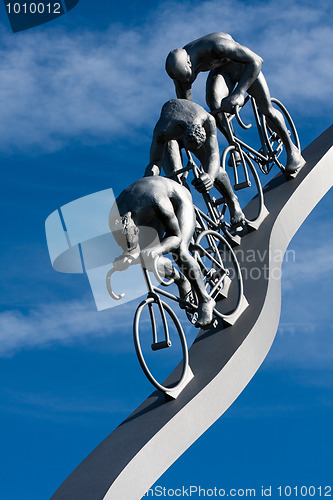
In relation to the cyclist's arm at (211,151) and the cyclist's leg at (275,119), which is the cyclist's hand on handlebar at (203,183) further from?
the cyclist's leg at (275,119)

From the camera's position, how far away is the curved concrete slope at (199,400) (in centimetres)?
929

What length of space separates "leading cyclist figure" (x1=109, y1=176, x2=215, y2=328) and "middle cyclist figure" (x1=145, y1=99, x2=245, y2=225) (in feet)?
2.91

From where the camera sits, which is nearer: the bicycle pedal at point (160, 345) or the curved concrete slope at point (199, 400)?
the curved concrete slope at point (199, 400)

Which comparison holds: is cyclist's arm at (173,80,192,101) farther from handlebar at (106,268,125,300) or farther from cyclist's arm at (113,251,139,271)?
handlebar at (106,268,125,300)

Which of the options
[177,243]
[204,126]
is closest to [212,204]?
[204,126]

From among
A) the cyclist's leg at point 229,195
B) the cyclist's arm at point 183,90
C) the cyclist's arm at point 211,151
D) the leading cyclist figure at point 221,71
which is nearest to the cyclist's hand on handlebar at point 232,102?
the leading cyclist figure at point 221,71

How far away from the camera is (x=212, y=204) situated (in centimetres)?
1224

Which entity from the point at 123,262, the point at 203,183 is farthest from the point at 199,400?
the point at 203,183

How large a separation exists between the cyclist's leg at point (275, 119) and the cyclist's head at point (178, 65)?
210 centimetres

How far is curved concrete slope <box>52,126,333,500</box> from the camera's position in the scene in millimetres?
9289

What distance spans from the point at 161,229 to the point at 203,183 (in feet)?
3.64

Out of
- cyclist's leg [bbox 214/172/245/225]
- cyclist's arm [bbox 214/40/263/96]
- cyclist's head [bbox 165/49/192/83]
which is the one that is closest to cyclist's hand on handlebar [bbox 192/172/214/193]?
cyclist's leg [bbox 214/172/245/225]

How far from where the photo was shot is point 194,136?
448 inches

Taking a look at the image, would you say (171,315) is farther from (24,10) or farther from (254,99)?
(254,99)
